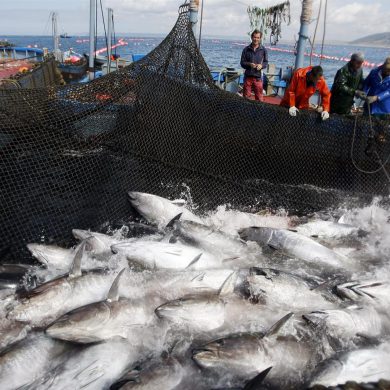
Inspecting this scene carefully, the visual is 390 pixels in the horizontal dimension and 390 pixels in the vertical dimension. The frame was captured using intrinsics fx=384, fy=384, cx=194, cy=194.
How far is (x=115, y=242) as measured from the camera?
5.20 meters

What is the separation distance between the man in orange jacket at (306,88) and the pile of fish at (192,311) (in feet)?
9.46

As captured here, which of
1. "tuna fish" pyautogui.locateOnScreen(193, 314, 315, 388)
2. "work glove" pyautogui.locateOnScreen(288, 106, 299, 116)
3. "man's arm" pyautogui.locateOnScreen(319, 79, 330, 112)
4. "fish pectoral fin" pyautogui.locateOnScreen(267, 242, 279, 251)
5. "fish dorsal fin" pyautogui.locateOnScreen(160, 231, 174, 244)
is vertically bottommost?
"tuna fish" pyautogui.locateOnScreen(193, 314, 315, 388)

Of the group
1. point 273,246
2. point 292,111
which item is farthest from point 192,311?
point 292,111

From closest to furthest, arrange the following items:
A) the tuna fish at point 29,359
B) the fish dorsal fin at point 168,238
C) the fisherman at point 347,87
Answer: the tuna fish at point 29,359
the fish dorsal fin at point 168,238
the fisherman at point 347,87

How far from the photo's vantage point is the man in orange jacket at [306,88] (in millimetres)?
7293

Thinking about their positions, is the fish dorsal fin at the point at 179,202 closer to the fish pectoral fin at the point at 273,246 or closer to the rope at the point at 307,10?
the fish pectoral fin at the point at 273,246

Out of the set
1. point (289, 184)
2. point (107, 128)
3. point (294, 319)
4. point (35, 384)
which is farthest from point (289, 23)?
point (35, 384)

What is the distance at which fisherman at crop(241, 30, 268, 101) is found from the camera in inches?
384

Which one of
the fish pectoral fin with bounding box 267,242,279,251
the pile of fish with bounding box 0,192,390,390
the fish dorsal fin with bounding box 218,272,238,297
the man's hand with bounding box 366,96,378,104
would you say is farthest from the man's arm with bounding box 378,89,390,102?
the fish dorsal fin with bounding box 218,272,238,297

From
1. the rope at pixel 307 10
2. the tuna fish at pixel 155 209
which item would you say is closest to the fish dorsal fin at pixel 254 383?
the tuna fish at pixel 155 209

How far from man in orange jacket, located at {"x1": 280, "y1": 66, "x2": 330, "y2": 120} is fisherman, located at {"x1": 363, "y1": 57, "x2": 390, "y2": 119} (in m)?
0.85

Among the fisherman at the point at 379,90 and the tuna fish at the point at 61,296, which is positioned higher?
the fisherman at the point at 379,90

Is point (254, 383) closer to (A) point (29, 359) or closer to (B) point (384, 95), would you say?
(A) point (29, 359)

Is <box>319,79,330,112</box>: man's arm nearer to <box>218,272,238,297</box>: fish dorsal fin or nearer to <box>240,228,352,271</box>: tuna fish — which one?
<box>240,228,352,271</box>: tuna fish
